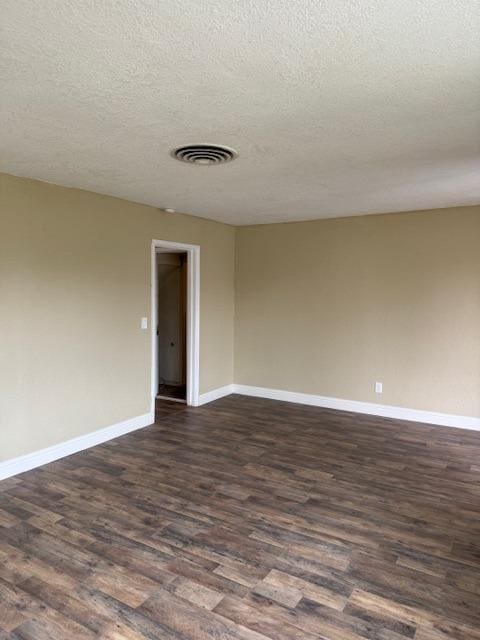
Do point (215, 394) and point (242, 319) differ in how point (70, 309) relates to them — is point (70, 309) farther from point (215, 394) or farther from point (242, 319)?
point (242, 319)

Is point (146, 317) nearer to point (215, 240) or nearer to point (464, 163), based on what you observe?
point (215, 240)

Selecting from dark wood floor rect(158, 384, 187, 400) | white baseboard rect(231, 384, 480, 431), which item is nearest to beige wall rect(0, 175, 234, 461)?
dark wood floor rect(158, 384, 187, 400)

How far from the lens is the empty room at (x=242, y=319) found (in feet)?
5.74

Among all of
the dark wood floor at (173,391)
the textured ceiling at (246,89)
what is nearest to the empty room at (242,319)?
the textured ceiling at (246,89)

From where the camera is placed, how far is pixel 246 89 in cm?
197

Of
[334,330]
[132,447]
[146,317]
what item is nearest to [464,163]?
[334,330]

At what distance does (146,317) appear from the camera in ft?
15.8

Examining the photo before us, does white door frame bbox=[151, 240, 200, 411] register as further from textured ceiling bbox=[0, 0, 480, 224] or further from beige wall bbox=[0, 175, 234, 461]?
textured ceiling bbox=[0, 0, 480, 224]

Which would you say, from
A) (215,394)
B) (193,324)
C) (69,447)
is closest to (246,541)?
(69,447)

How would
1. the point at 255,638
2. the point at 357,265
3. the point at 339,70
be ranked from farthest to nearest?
the point at 357,265 → the point at 255,638 → the point at 339,70

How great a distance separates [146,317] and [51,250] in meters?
1.33

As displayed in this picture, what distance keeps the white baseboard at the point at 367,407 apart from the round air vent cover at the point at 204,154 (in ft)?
11.9

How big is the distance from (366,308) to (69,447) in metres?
3.63

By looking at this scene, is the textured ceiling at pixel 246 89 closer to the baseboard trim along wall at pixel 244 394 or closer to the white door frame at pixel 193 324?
the white door frame at pixel 193 324
